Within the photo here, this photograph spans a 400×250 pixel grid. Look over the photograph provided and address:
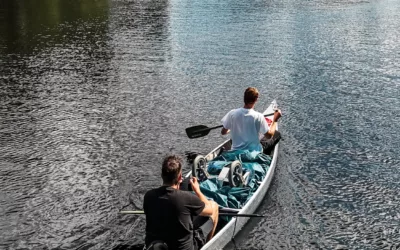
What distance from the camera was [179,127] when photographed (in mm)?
21562

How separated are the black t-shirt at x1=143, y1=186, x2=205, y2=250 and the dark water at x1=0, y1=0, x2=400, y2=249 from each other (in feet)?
10.9

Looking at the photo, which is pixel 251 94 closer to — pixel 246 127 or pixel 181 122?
pixel 246 127

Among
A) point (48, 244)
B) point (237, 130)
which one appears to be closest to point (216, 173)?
point (237, 130)

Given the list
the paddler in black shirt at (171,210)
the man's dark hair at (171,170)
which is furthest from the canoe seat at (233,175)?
the man's dark hair at (171,170)

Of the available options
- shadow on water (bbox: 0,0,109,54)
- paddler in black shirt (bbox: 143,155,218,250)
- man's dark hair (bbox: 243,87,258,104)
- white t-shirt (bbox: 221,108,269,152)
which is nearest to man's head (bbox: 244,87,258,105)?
man's dark hair (bbox: 243,87,258,104)

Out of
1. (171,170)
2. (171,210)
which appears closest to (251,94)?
(171,170)

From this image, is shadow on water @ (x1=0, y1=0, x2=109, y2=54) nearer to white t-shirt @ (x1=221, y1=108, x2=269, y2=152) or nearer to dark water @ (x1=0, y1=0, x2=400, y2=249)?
dark water @ (x1=0, y1=0, x2=400, y2=249)

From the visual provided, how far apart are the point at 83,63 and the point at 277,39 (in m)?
18.7

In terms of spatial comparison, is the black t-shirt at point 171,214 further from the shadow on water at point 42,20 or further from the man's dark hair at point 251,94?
the shadow on water at point 42,20

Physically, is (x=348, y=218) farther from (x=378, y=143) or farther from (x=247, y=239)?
(x=378, y=143)

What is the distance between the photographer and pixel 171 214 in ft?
30.1

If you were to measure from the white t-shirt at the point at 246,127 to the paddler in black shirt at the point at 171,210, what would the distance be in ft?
17.2

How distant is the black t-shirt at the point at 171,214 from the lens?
9109mm

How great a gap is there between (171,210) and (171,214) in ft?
0.30
